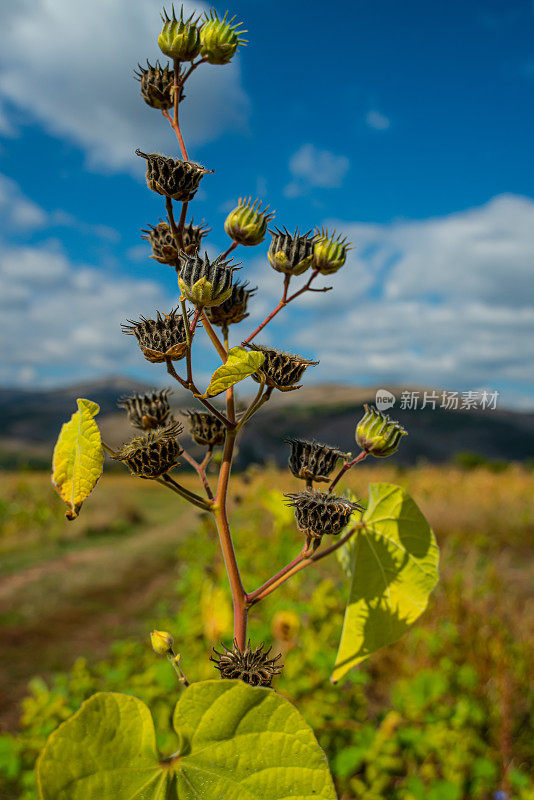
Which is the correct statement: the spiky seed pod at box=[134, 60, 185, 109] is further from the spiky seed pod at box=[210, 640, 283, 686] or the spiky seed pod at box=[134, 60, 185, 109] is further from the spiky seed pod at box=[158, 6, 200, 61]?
the spiky seed pod at box=[210, 640, 283, 686]

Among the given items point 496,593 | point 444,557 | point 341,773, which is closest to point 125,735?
point 341,773

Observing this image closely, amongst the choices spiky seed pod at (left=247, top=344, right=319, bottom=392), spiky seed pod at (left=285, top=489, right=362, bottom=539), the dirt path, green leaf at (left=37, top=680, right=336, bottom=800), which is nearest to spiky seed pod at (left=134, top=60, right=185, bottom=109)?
spiky seed pod at (left=247, top=344, right=319, bottom=392)

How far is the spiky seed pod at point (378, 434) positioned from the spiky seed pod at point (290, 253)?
322 mm

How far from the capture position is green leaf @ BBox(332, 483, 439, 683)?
3.86 ft

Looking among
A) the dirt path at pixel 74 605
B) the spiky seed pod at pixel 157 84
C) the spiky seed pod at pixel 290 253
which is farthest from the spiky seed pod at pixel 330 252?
the dirt path at pixel 74 605

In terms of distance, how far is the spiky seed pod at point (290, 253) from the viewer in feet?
3.47

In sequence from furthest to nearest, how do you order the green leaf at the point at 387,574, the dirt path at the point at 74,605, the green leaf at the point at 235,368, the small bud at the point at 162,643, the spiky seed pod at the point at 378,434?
the dirt path at the point at 74,605, the green leaf at the point at 387,574, the spiky seed pod at the point at 378,434, the small bud at the point at 162,643, the green leaf at the point at 235,368

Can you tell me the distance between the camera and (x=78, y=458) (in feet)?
2.96

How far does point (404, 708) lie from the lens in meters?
3.26

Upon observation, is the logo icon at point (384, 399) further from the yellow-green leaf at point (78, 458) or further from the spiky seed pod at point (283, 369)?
the yellow-green leaf at point (78, 458)

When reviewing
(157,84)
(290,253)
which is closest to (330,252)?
(290,253)

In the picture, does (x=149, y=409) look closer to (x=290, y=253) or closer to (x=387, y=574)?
(x=290, y=253)

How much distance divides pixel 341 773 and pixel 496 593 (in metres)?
3.81

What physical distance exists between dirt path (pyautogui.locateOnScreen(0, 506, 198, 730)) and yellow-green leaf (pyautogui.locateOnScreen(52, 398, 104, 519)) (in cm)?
403
